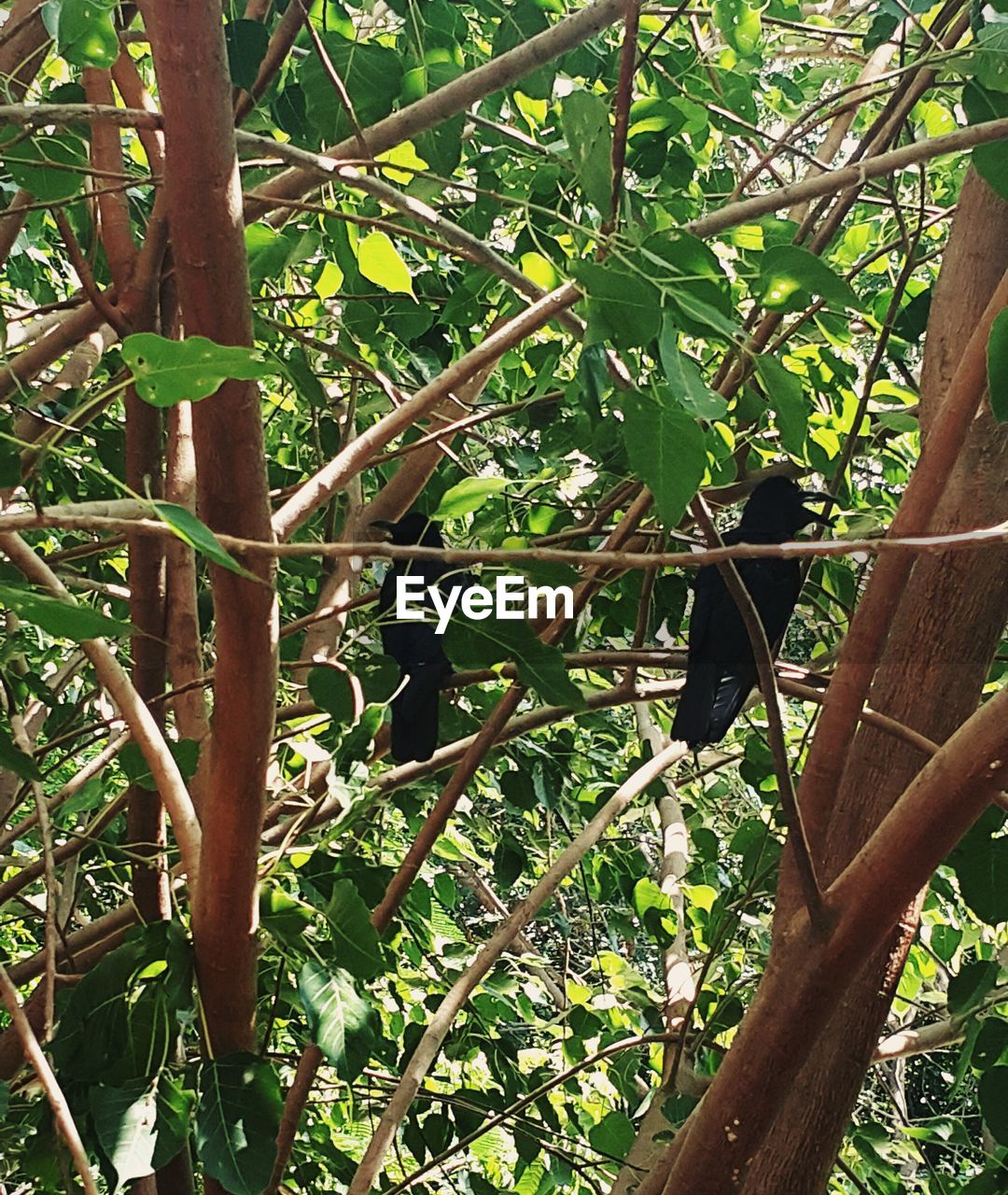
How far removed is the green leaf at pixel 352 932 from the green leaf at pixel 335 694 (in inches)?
8.1

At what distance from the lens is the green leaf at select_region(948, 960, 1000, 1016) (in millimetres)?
1115

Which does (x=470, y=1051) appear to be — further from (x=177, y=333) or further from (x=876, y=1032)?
(x=177, y=333)

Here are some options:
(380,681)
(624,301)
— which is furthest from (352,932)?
(624,301)

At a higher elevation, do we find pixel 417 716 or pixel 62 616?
pixel 62 616

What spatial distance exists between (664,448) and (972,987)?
70 cm

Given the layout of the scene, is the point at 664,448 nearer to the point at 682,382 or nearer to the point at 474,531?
the point at 682,382

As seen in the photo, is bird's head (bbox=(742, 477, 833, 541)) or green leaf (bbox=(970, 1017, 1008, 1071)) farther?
bird's head (bbox=(742, 477, 833, 541))

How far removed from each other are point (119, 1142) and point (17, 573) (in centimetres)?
49

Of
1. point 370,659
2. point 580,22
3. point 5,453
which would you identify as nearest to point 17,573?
point 5,453

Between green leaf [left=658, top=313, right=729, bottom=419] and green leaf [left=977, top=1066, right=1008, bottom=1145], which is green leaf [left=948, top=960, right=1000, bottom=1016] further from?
green leaf [left=658, top=313, right=729, bottom=419]

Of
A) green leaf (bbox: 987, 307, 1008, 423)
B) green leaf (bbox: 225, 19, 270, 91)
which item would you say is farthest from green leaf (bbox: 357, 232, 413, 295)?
green leaf (bbox: 987, 307, 1008, 423)

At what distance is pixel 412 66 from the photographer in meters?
1.21

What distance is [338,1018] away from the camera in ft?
3.49

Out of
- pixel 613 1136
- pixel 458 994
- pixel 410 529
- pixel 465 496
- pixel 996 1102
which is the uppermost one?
pixel 465 496
